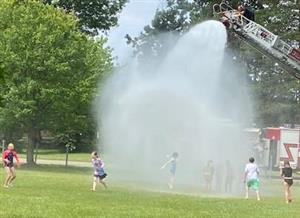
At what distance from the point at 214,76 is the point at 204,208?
11273 mm

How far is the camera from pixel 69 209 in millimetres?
17688

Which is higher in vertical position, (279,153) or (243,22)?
(243,22)

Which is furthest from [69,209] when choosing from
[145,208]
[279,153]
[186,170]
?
[279,153]

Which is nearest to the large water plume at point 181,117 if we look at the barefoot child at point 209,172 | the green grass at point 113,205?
the barefoot child at point 209,172

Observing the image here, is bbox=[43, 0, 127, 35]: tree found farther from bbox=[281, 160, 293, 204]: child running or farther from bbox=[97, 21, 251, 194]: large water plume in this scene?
bbox=[281, 160, 293, 204]: child running

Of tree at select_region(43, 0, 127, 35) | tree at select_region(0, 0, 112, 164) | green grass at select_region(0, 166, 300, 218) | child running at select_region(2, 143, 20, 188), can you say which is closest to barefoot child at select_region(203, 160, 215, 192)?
green grass at select_region(0, 166, 300, 218)

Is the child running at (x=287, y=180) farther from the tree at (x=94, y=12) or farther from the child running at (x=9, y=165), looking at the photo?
the tree at (x=94, y=12)

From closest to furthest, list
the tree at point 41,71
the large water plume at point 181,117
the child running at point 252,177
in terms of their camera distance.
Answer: the child running at point 252,177, the large water plume at point 181,117, the tree at point 41,71

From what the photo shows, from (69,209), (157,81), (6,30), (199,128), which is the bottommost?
(69,209)

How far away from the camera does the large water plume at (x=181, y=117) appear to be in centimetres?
3062

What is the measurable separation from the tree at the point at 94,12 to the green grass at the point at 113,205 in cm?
4517

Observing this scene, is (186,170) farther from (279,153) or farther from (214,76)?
(279,153)

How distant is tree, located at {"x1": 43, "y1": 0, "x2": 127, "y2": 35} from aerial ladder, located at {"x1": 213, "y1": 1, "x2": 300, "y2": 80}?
1746 inches

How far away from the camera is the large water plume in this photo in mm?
30625
